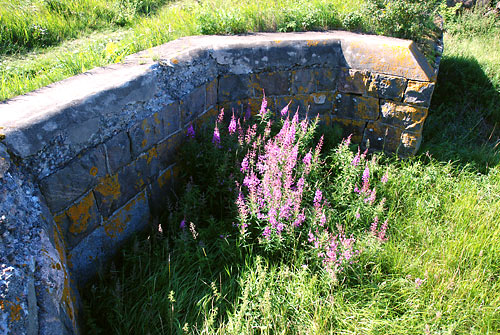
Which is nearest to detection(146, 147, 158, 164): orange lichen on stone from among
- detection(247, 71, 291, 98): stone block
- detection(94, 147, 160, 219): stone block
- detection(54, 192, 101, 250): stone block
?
detection(94, 147, 160, 219): stone block

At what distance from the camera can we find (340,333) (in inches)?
97.4

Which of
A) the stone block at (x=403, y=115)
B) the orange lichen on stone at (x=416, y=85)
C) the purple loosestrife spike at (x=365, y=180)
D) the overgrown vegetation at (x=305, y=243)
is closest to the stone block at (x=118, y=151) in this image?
the overgrown vegetation at (x=305, y=243)

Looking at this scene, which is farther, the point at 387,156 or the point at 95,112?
the point at 387,156

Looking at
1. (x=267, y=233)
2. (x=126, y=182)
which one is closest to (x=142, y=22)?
(x=126, y=182)

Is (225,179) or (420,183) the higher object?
(225,179)

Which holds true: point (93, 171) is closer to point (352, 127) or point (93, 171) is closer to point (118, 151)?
point (118, 151)

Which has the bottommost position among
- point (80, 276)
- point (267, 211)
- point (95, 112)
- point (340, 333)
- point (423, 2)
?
point (340, 333)

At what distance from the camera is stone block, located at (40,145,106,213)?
215 cm

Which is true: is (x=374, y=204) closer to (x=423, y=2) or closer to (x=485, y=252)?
(x=485, y=252)

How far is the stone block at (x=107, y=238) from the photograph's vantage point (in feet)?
8.26

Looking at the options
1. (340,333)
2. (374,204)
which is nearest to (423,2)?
→ (374,204)

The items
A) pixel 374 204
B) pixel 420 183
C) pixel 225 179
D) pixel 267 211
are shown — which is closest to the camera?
pixel 267 211

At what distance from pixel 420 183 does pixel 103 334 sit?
3.31m

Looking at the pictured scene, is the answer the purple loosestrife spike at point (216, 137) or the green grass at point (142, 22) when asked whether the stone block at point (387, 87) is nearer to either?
the green grass at point (142, 22)
